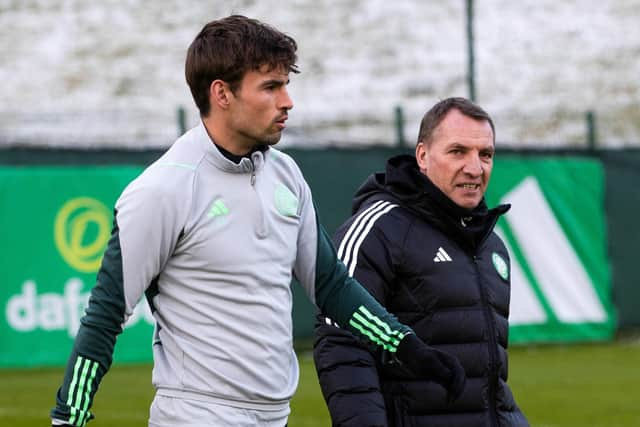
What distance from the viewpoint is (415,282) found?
17.3 feet

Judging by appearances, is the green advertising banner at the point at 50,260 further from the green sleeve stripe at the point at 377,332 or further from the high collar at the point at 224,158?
the high collar at the point at 224,158

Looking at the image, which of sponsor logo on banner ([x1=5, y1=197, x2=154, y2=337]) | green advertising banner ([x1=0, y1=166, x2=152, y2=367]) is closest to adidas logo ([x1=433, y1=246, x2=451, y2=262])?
sponsor logo on banner ([x1=5, y1=197, x2=154, y2=337])

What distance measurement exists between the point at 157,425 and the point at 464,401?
1.17 metres

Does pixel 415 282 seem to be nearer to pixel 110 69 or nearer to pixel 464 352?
pixel 464 352

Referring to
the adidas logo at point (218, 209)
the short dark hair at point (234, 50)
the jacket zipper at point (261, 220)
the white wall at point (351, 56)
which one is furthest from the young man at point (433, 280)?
the white wall at point (351, 56)

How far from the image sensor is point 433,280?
5.27 m

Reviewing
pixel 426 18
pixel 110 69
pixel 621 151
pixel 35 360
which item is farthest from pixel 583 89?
pixel 35 360

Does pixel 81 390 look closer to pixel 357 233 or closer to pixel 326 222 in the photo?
pixel 357 233

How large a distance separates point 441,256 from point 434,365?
2.28 feet

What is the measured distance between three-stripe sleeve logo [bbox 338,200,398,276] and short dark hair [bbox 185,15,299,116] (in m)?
0.92

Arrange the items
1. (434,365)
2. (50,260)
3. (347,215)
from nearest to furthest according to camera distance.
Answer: (434,365) → (50,260) → (347,215)

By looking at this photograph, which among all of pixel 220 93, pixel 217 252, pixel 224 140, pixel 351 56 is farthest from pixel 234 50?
pixel 351 56

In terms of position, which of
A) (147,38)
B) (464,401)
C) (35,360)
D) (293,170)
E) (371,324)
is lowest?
(35,360)

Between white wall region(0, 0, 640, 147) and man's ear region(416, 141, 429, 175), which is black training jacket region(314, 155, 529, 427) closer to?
man's ear region(416, 141, 429, 175)
